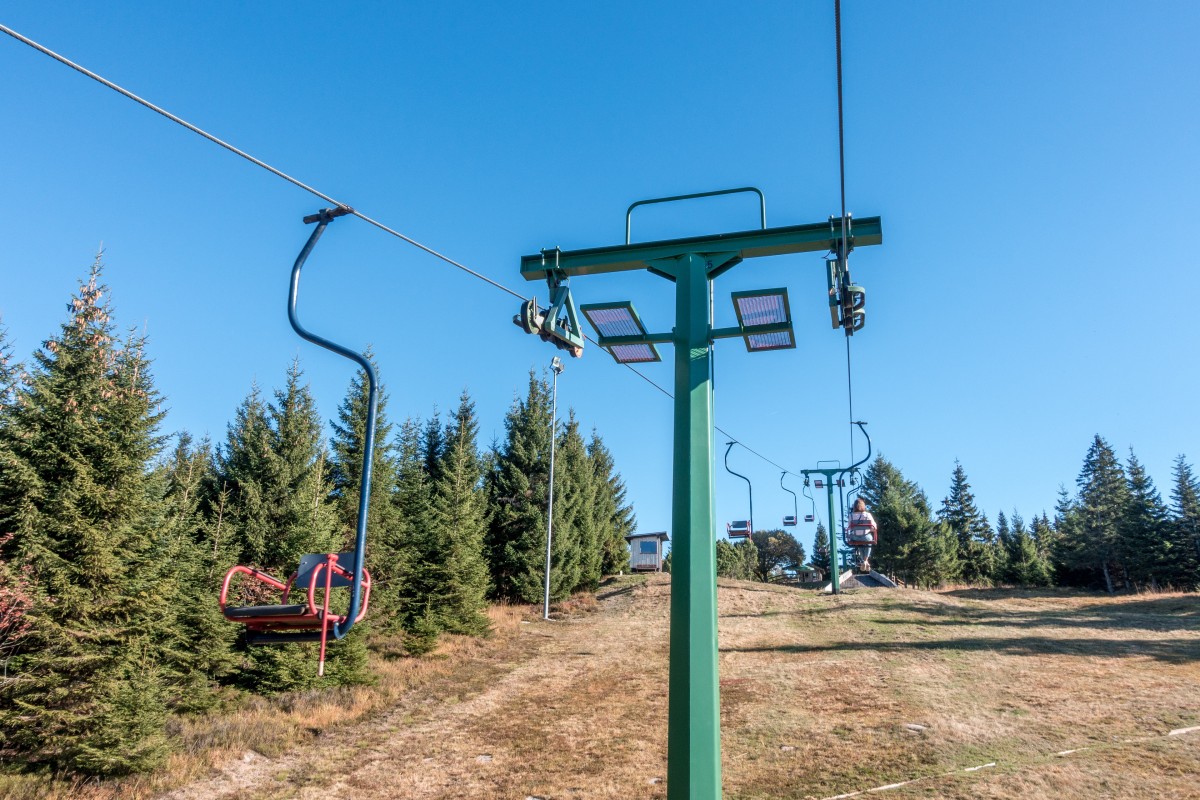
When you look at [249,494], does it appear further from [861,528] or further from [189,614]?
[861,528]

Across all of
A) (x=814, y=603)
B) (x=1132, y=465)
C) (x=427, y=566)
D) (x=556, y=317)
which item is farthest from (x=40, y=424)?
(x=1132, y=465)

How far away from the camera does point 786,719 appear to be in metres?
15.1

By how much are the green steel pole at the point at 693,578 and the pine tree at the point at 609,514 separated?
117 ft

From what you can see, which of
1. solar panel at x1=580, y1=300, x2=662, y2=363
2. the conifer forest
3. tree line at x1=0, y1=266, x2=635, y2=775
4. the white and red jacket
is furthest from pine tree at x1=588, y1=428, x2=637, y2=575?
solar panel at x1=580, y1=300, x2=662, y2=363

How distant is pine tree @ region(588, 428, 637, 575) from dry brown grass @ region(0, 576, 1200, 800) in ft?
60.0

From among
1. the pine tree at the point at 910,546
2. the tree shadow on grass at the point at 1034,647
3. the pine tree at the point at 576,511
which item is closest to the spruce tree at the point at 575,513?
the pine tree at the point at 576,511

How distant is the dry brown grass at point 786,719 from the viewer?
11516 mm

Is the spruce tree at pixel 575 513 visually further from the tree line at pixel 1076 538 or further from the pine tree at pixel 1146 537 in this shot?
the pine tree at pixel 1146 537

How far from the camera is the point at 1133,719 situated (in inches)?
518

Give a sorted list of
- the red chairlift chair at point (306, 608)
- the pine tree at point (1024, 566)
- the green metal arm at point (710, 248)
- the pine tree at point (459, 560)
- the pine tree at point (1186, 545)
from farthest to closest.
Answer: the pine tree at point (1024, 566) → the pine tree at point (1186, 545) → the pine tree at point (459, 560) → the green metal arm at point (710, 248) → the red chairlift chair at point (306, 608)

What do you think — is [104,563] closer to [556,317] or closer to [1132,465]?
[556,317]

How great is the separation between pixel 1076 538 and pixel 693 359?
2441 inches

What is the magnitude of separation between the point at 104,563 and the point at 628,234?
42.6 ft

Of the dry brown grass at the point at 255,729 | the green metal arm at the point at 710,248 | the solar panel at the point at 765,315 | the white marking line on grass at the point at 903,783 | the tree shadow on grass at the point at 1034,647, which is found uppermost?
the green metal arm at the point at 710,248
